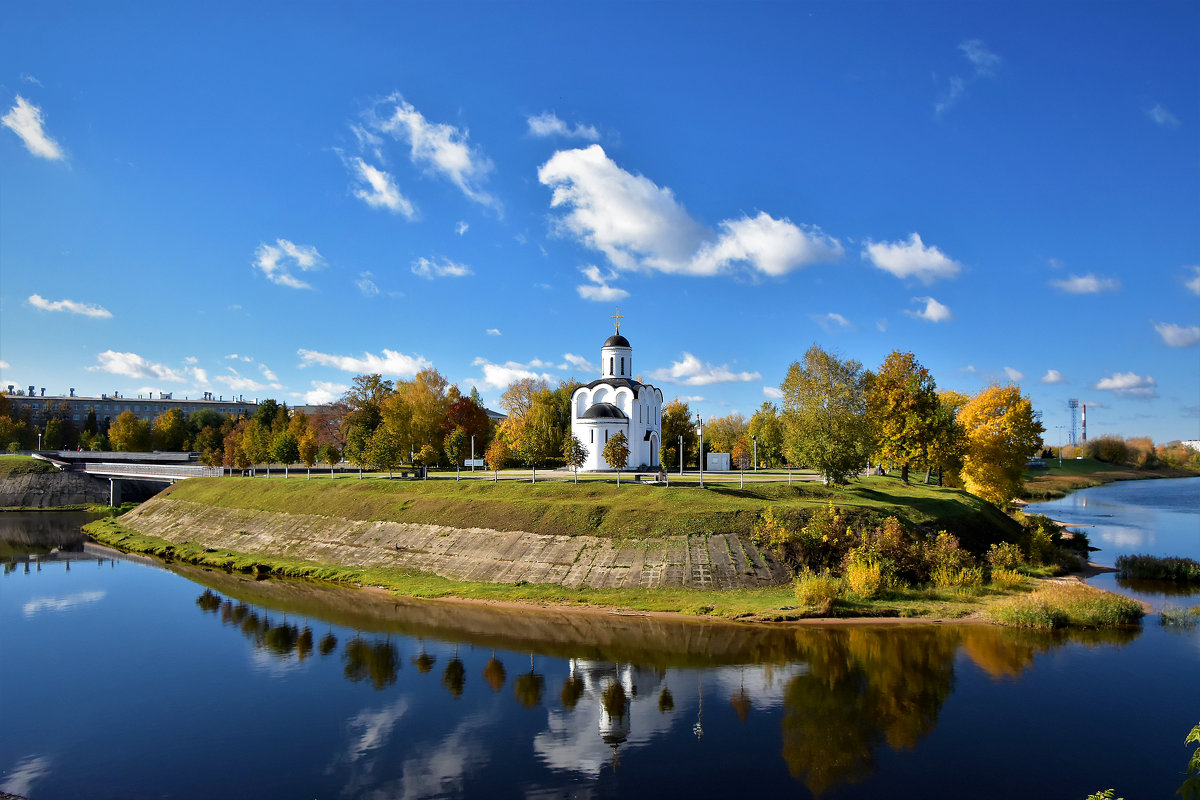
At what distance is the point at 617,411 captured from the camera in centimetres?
5438

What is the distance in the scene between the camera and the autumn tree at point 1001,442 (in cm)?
4559

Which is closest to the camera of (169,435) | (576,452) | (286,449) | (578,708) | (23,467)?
(578,708)

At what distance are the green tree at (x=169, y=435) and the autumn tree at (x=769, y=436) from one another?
90.6m

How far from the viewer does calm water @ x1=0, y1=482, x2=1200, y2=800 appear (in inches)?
542

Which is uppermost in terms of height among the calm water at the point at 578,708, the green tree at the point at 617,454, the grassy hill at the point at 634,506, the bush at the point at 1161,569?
the green tree at the point at 617,454

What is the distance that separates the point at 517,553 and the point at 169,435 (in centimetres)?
10232

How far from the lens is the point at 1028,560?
110 feet

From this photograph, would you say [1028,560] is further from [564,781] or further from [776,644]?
[564,781]

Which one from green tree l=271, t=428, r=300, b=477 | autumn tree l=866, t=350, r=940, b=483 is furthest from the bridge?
autumn tree l=866, t=350, r=940, b=483

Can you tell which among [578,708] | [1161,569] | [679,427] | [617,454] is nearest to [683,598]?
[578,708]

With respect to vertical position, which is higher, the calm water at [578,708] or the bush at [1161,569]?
the bush at [1161,569]

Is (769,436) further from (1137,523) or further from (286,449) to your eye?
(286,449)

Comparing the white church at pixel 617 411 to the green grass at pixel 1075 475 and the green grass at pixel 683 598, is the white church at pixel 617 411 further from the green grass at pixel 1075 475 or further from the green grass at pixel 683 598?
the green grass at pixel 1075 475

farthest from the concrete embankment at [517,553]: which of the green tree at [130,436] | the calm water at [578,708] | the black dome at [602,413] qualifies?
the green tree at [130,436]
